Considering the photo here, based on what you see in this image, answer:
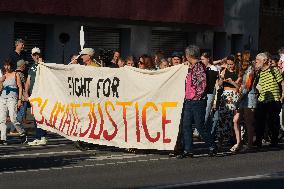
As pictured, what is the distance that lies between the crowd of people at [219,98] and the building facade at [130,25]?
13.0 meters

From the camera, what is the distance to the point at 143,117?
16406mm

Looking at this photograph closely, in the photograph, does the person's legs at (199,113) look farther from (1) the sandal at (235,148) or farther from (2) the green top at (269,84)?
(2) the green top at (269,84)

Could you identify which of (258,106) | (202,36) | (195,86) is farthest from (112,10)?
(195,86)

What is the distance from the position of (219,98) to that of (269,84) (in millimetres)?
1668

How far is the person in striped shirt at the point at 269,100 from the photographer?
18297 mm

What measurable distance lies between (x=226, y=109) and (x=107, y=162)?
3.18 m

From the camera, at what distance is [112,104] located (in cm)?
1684

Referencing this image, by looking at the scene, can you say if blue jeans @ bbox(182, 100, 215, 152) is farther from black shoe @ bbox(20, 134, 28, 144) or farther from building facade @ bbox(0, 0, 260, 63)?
building facade @ bbox(0, 0, 260, 63)

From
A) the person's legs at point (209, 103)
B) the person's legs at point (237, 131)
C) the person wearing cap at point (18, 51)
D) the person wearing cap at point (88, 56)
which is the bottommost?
the person's legs at point (237, 131)

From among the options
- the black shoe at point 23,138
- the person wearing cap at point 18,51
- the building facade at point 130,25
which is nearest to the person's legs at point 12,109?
the black shoe at point 23,138

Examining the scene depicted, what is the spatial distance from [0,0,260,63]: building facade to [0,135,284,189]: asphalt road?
15136 millimetres

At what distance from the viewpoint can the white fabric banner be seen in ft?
53.0

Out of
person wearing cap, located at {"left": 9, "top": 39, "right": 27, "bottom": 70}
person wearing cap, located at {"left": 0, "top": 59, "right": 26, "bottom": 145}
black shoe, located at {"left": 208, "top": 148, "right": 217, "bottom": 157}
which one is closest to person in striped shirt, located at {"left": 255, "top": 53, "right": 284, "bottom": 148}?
black shoe, located at {"left": 208, "top": 148, "right": 217, "bottom": 157}

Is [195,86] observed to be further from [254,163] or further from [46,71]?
[46,71]
